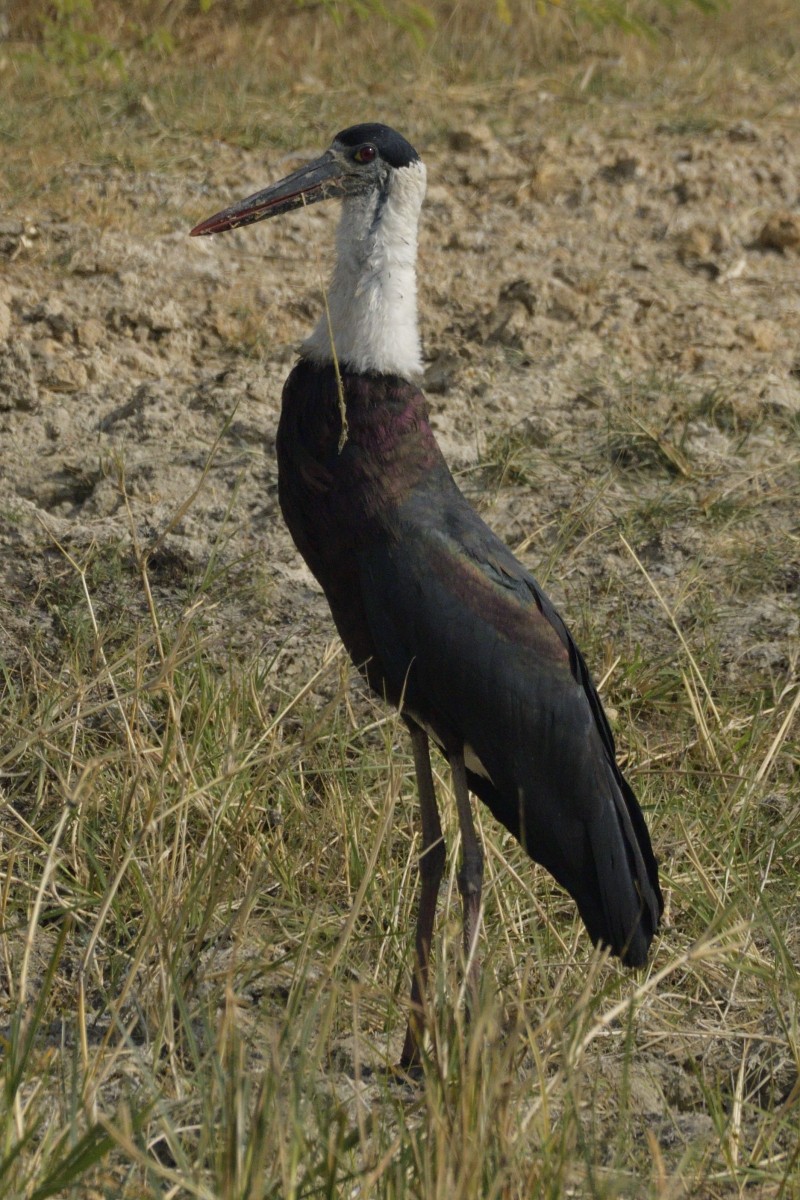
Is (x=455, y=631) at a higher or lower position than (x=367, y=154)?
lower

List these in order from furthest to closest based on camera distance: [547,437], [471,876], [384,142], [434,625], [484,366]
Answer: [484,366], [547,437], [384,142], [471,876], [434,625]

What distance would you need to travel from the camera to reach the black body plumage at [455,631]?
9.40ft

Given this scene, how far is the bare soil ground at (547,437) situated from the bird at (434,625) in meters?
0.21

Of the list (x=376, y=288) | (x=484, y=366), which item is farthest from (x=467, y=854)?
(x=484, y=366)

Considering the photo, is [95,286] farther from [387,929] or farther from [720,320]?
[387,929]

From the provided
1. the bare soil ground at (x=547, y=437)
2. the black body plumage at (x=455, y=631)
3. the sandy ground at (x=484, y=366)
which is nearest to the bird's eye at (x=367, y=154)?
the black body plumage at (x=455, y=631)

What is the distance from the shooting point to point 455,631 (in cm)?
291

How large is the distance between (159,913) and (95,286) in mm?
2636

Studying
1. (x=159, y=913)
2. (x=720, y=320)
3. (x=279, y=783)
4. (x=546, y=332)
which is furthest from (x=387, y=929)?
(x=720, y=320)

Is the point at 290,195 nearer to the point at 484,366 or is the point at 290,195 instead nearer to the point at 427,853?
the point at 427,853

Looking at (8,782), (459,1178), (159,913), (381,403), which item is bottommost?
(8,782)

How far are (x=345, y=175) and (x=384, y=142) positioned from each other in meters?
0.10

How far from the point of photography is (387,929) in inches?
124

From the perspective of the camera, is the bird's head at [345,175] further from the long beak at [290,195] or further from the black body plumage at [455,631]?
the black body plumage at [455,631]
